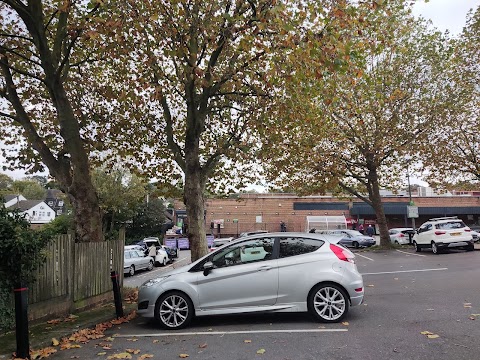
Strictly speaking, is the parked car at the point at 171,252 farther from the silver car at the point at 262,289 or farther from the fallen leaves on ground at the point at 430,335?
the fallen leaves on ground at the point at 430,335

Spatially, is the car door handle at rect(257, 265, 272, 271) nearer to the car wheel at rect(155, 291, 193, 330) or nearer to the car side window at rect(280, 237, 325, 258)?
the car side window at rect(280, 237, 325, 258)

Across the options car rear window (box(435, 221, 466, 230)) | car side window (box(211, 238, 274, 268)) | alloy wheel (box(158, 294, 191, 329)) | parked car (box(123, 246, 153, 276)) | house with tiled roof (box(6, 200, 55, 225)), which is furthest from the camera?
house with tiled roof (box(6, 200, 55, 225))

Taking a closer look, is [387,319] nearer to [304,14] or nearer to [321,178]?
[304,14]

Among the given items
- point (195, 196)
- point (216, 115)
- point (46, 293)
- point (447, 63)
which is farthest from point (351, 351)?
point (447, 63)

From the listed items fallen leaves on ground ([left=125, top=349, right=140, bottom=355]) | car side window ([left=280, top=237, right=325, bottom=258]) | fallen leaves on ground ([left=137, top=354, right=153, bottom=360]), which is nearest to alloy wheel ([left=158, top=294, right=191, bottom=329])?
fallen leaves on ground ([left=125, top=349, right=140, bottom=355])

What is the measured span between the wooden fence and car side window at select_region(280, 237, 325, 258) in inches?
169

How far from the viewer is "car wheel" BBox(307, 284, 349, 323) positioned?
7.01m

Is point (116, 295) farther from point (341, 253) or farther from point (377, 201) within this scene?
point (377, 201)

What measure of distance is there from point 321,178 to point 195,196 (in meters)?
14.5

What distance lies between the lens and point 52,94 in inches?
404

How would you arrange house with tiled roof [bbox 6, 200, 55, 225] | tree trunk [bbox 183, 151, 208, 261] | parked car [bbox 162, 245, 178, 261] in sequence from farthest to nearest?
1. house with tiled roof [bbox 6, 200, 55, 225]
2. parked car [bbox 162, 245, 178, 261]
3. tree trunk [bbox 183, 151, 208, 261]

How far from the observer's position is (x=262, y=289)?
7145 mm

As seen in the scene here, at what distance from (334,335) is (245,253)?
2.11m

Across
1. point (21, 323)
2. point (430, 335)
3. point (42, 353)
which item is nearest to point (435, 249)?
point (430, 335)
